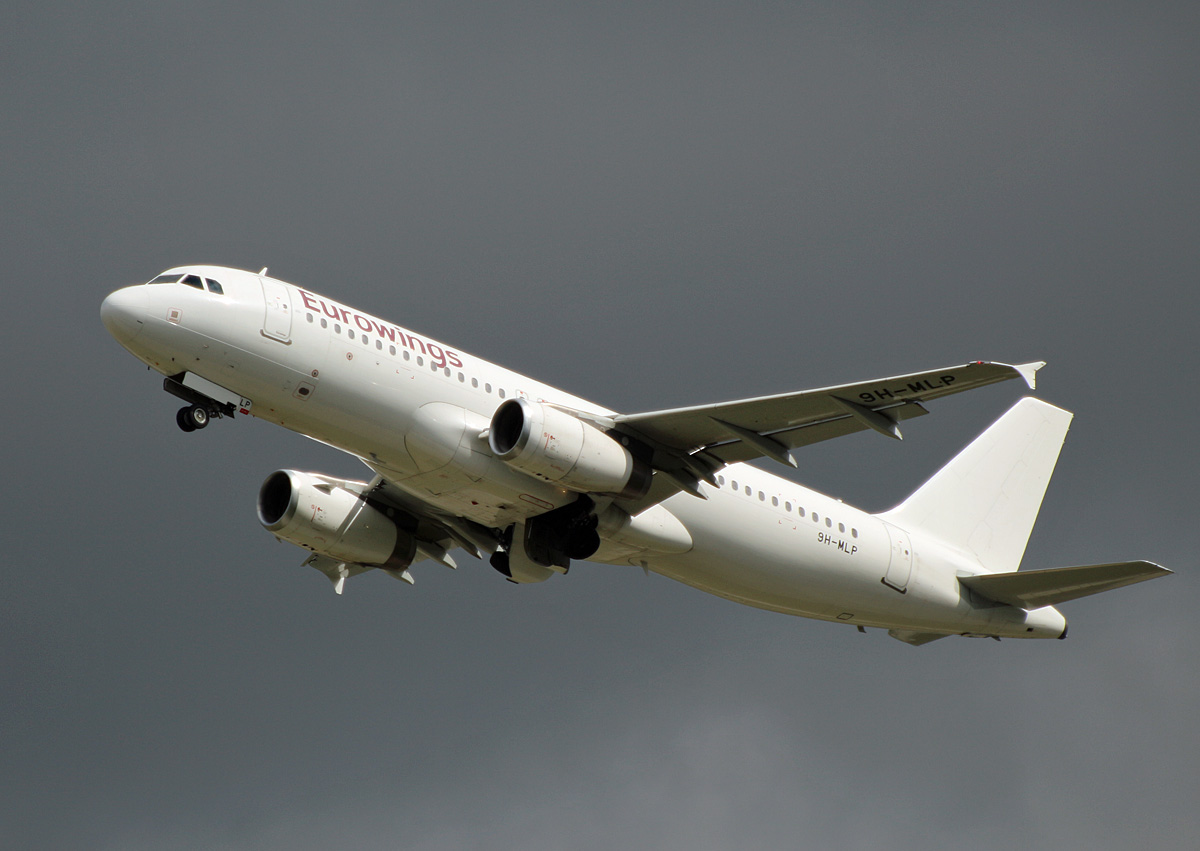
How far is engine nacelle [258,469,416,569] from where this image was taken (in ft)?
114

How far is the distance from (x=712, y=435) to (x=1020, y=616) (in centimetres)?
1169

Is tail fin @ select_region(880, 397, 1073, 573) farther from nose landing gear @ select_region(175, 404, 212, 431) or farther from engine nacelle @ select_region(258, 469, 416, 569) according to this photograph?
nose landing gear @ select_region(175, 404, 212, 431)

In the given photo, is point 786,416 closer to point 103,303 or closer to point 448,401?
point 448,401

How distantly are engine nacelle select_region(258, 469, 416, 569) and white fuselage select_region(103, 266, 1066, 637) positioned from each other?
13.1 ft

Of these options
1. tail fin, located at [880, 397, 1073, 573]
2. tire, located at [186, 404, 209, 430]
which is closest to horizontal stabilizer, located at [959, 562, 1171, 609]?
tail fin, located at [880, 397, 1073, 573]

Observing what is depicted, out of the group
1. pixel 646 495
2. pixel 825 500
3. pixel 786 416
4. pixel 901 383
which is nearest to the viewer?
pixel 901 383

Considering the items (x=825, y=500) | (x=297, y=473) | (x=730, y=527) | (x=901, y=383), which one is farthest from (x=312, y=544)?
(x=901, y=383)

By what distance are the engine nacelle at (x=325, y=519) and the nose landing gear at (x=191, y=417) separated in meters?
6.65

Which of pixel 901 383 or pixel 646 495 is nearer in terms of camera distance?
pixel 901 383

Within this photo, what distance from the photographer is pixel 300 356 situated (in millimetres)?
28078

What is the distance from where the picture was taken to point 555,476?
29188 millimetres

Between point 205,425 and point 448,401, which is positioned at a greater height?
point 448,401

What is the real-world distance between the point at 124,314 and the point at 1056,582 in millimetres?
22789

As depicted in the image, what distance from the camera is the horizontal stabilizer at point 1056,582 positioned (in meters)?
32.0
